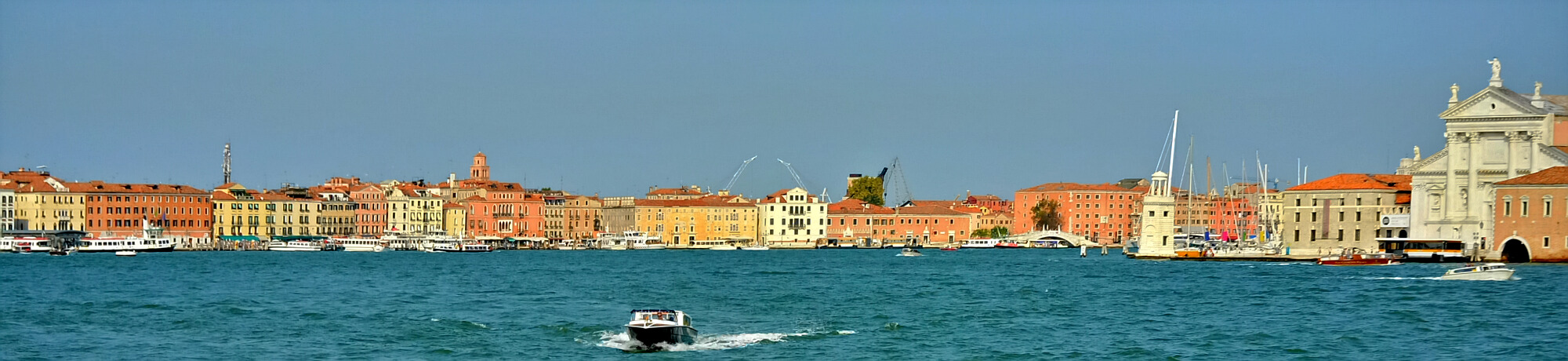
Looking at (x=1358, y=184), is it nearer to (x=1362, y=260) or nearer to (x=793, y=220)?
(x=1362, y=260)

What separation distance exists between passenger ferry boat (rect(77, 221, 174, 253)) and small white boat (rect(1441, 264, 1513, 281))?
220 feet

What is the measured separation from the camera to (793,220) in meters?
120

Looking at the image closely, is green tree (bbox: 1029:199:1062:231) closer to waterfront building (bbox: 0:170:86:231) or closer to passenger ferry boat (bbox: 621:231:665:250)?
passenger ferry boat (bbox: 621:231:665:250)

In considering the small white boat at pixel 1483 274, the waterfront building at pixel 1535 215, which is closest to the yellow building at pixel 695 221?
the waterfront building at pixel 1535 215

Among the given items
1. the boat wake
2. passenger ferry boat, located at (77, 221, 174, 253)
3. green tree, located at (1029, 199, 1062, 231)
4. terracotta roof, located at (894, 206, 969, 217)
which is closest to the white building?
the boat wake

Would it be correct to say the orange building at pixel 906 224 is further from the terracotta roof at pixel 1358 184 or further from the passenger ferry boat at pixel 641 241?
the terracotta roof at pixel 1358 184

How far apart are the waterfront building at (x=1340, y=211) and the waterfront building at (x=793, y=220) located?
177 feet

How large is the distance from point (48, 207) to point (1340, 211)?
69178 millimetres

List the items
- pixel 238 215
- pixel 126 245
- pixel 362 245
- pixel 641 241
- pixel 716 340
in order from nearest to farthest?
pixel 716 340, pixel 126 245, pixel 362 245, pixel 238 215, pixel 641 241

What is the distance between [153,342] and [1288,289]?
2484 centimetres

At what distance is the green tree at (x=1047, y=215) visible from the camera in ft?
423

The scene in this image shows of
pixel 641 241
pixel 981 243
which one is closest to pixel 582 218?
pixel 641 241

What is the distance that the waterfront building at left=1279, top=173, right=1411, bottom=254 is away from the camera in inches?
2569

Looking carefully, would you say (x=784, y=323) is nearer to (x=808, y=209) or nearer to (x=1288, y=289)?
(x=1288, y=289)
